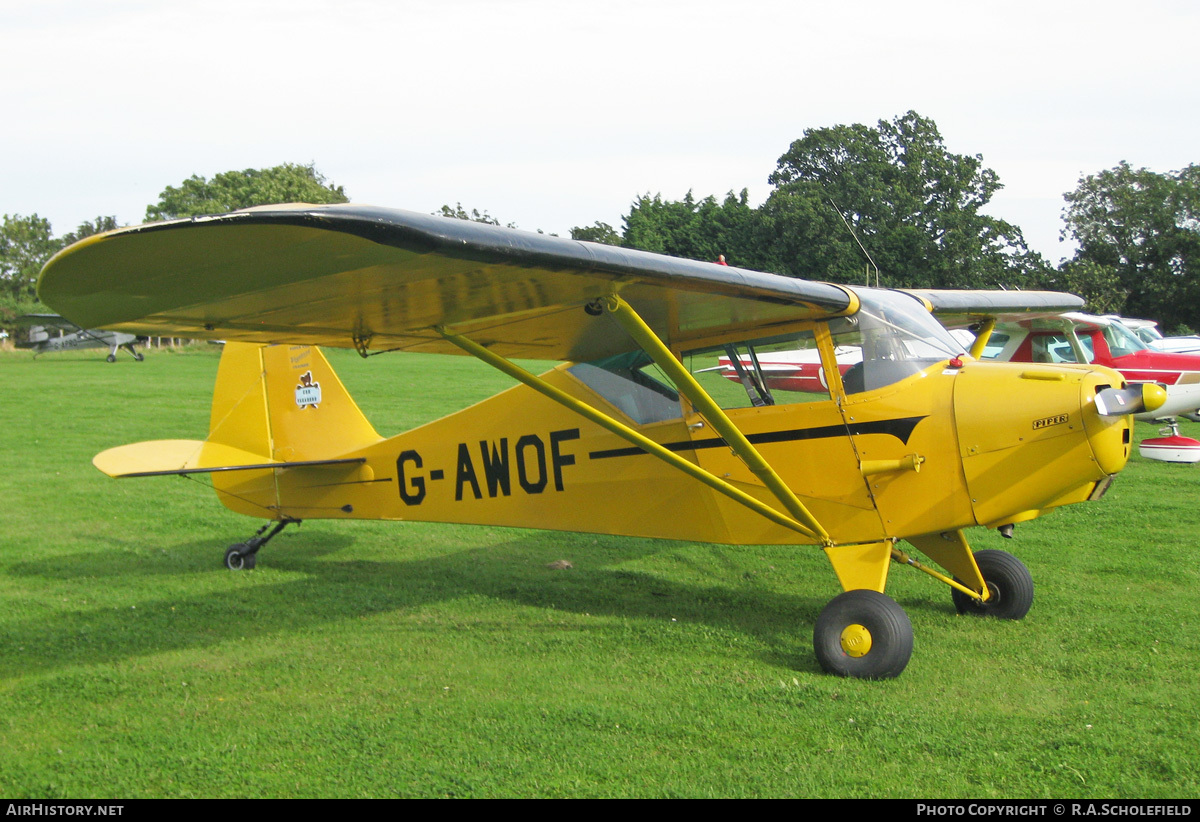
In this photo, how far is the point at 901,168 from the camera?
124 ft

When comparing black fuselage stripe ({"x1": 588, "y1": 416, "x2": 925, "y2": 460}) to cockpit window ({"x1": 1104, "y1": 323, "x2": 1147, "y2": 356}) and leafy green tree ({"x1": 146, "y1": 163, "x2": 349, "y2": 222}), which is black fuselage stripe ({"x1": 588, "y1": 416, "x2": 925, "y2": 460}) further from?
leafy green tree ({"x1": 146, "y1": 163, "x2": 349, "y2": 222})

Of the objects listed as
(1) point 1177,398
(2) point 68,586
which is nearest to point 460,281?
(2) point 68,586

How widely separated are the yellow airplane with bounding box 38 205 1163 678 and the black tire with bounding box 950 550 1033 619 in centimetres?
1

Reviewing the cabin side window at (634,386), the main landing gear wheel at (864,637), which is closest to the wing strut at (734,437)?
the main landing gear wheel at (864,637)

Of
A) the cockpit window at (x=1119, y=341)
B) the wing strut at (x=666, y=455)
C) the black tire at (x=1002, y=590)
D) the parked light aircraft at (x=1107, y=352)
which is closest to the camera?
the wing strut at (x=666, y=455)

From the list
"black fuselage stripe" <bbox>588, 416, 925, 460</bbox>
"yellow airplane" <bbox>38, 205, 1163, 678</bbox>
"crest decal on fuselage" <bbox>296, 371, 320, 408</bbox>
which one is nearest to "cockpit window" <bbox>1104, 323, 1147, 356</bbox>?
"yellow airplane" <bbox>38, 205, 1163, 678</bbox>

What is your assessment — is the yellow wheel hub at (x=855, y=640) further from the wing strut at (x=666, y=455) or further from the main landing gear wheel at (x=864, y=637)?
the wing strut at (x=666, y=455)

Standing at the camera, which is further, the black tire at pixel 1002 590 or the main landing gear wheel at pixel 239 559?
the main landing gear wheel at pixel 239 559

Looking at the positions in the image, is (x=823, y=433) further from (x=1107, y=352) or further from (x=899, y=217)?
(x=899, y=217)

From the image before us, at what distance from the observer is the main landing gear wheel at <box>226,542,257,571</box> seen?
7871 mm

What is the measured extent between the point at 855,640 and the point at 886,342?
5.97 feet

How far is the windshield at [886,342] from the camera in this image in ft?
18.0

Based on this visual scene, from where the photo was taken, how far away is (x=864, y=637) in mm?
5035

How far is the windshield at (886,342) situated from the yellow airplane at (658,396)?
14mm
